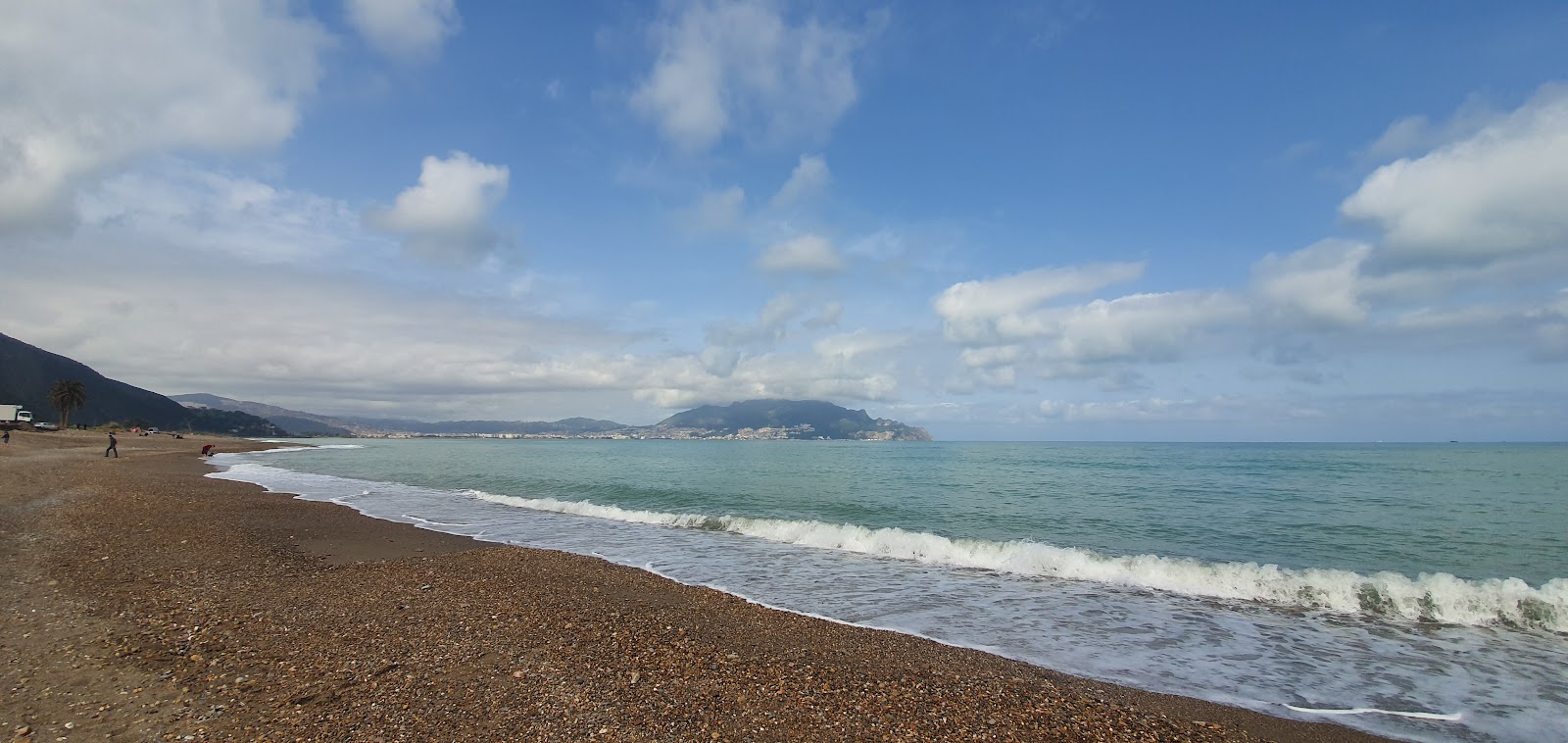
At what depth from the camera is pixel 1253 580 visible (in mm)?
14078

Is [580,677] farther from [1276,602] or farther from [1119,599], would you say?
[1276,602]

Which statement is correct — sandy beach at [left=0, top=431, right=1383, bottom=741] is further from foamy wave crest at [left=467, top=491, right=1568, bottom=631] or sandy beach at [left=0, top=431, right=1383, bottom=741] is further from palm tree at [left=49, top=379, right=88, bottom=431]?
palm tree at [left=49, top=379, right=88, bottom=431]

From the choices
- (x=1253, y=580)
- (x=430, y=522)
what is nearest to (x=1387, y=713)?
(x=1253, y=580)

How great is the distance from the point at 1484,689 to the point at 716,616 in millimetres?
10501

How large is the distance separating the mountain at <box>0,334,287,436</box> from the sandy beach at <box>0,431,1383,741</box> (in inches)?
7602

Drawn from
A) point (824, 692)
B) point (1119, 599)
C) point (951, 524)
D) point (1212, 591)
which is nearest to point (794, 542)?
point (951, 524)

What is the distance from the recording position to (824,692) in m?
6.96

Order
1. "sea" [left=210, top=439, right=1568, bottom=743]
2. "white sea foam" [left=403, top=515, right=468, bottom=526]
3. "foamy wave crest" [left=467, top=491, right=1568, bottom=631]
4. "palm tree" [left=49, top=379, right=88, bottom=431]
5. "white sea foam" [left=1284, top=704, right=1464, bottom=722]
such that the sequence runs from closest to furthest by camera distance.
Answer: "white sea foam" [left=1284, top=704, right=1464, bottom=722]
"sea" [left=210, top=439, right=1568, bottom=743]
"foamy wave crest" [left=467, top=491, right=1568, bottom=631]
"white sea foam" [left=403, top=515, right=468, bottom=526]
"palm tree" [left=49, top=379, right=88, bottom=431]

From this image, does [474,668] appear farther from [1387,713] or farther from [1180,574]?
[1180,574]

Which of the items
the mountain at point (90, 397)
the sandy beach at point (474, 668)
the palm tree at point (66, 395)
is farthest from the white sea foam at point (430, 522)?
the mountain at point (90, 397)

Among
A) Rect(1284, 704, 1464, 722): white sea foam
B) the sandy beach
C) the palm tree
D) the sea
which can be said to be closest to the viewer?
the sandy beach

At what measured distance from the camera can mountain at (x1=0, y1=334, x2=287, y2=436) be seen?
151125mm

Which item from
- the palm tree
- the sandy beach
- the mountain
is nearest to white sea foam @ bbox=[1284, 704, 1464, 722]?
the sandy beach

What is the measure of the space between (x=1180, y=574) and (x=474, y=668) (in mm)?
14999
